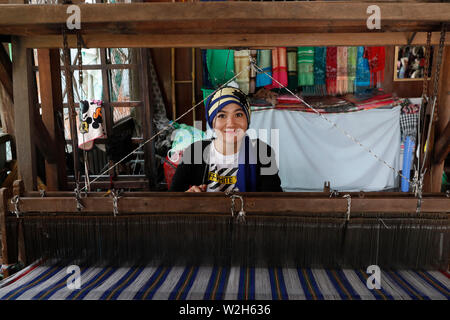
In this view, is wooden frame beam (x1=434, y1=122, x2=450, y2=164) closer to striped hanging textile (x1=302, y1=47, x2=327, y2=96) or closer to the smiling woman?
the smiling woman

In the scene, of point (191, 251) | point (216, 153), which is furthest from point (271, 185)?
point (191, 251)

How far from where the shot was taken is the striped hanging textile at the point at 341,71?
424 centimetres

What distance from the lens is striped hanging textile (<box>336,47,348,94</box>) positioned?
424cm

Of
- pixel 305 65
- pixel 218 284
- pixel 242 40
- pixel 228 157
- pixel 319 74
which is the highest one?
pixel 305 65

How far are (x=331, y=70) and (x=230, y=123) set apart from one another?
9.42ft

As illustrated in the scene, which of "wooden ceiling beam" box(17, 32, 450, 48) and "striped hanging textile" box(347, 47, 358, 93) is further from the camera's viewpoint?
"striped hanging textile" box(347, 47, 358, 93)

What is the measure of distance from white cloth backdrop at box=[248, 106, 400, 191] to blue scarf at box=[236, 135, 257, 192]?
197cm

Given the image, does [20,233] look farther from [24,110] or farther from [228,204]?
[228,204]

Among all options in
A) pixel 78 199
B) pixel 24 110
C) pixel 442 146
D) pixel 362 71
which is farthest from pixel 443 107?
pixel 362 71

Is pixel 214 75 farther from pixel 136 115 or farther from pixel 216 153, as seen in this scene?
pixel 216 153

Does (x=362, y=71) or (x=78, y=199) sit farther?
(x=362, y=71)

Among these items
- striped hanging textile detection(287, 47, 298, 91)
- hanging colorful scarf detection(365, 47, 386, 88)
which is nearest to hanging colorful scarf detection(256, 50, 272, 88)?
striped hanging textile detection(287, 47, 298, 91)

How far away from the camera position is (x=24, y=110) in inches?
63.3

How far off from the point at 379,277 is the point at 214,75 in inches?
142
